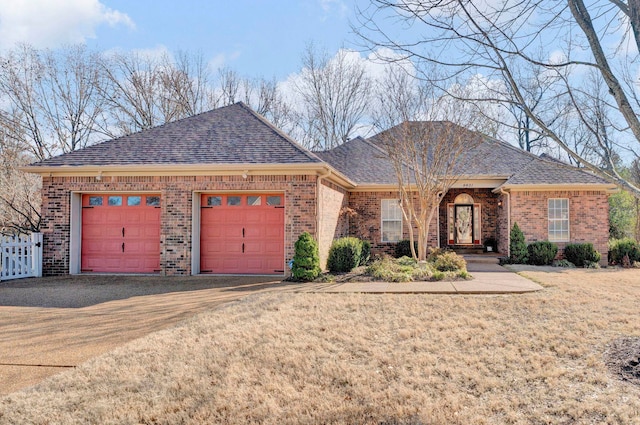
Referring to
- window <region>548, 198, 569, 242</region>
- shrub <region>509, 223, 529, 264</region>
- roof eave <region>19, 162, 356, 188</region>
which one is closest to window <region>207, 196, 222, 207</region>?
roof eave <region>19, 162, 356, 188</region>

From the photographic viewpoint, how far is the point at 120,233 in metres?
11.7

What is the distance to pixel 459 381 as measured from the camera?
3969 mm

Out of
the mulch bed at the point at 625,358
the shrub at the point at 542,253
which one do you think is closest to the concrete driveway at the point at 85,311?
the mulch bed at the point at 625,358

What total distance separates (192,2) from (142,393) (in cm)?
795

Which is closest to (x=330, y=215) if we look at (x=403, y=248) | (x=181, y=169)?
(x=403, y=248)

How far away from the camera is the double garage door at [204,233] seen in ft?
37.4

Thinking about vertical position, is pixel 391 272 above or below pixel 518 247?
below

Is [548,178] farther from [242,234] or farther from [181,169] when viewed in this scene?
[181,169]

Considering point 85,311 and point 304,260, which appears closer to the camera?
point 85,311

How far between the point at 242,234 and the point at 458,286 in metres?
6.04

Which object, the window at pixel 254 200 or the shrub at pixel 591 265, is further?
the shrub at pixel 591 265

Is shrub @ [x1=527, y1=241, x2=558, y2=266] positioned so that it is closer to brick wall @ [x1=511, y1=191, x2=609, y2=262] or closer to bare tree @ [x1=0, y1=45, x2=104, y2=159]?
brick wall @ [x1=511, y1=191, x2=609, y2=262]

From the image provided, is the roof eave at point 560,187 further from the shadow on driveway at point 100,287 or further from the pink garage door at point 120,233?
the pink garage door at point 120,233

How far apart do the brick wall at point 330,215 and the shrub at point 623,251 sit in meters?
9.71
